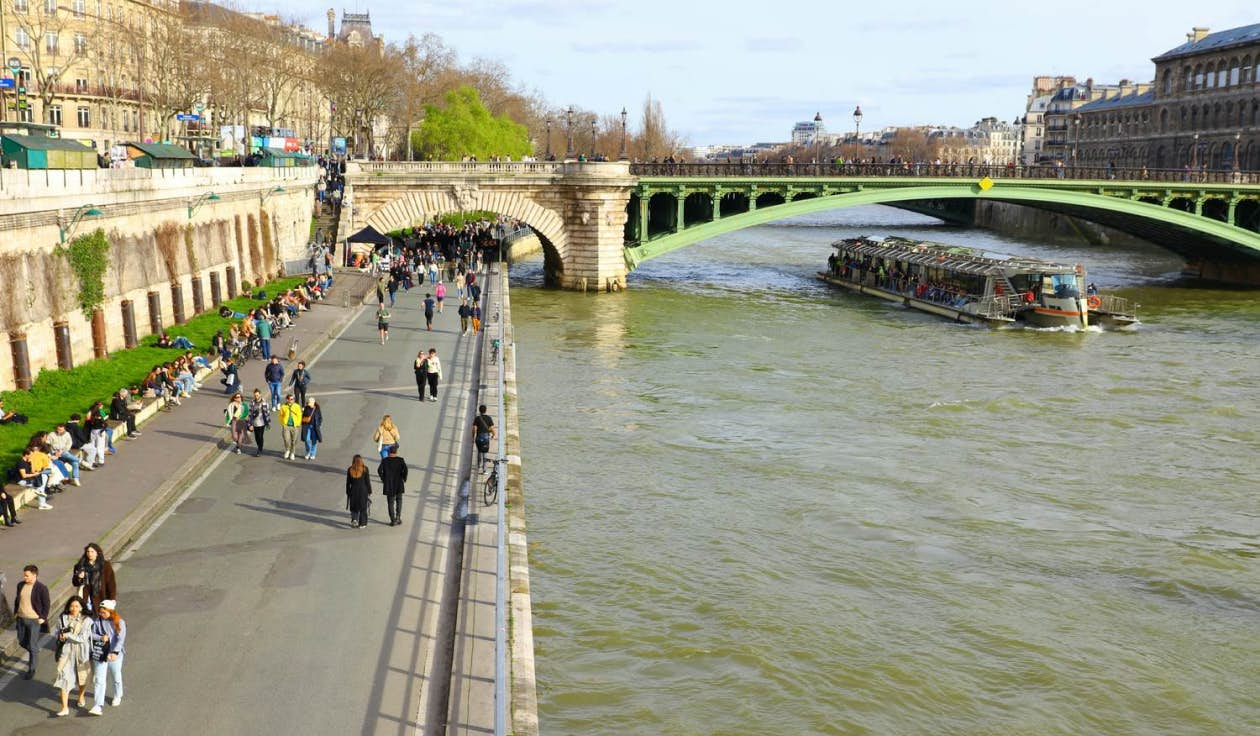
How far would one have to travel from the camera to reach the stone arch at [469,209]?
58.9m

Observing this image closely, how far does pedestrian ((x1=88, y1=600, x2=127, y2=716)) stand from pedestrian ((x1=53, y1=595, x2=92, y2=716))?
85 millimetres

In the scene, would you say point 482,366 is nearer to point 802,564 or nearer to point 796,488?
point 796,488

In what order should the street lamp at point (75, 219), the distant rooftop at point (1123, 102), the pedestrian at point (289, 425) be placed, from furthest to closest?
the distant rooftop at point (1123, 102)
the street lamp at point (75, 219)
the pedestrian at point (289, 425)

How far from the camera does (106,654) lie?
12758 millimetres

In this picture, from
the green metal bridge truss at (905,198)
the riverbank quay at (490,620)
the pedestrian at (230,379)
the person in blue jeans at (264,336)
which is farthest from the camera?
the green metal bridge truss at (905,198)

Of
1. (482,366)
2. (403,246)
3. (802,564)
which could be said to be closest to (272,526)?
(802,564)

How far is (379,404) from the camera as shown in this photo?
2827 centimetres

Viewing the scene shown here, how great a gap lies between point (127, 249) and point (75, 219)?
4.46 m

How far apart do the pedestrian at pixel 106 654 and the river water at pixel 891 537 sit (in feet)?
17.4

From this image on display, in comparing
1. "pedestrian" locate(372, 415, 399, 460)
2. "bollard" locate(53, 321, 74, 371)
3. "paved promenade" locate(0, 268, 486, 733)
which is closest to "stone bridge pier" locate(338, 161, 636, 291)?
"bollard" locate(53, 321, 74, 371)

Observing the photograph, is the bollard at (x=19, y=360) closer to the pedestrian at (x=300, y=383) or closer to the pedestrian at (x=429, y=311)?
the pedestrian at (x=300, y=383)

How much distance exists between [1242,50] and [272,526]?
114 metres

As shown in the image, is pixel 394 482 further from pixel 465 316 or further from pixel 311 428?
pixel 465 316

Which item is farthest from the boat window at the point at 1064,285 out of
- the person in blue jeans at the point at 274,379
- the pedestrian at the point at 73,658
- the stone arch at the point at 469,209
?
the pedestrian at the point at 73,658
